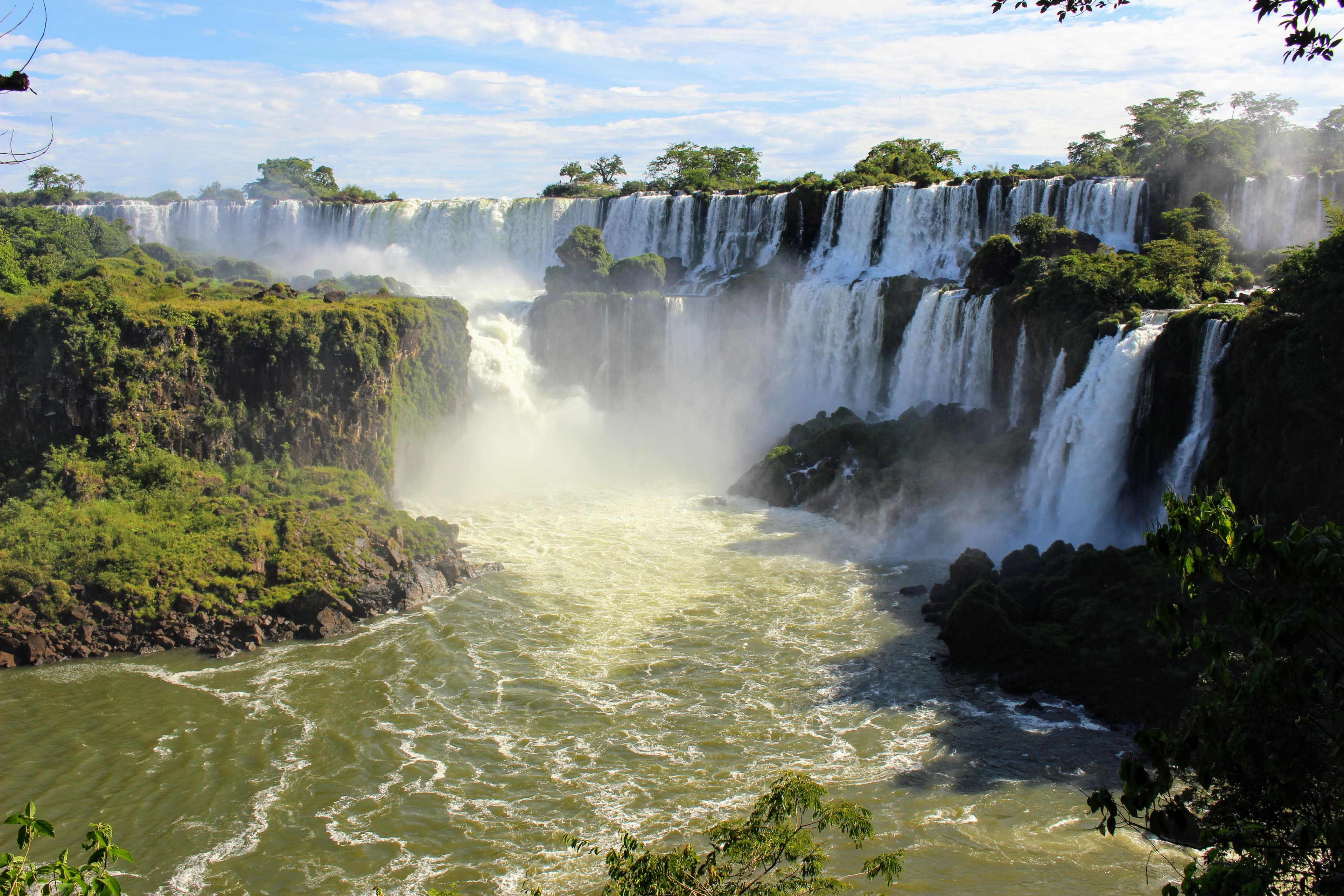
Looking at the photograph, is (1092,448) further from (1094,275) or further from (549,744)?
(549,744)

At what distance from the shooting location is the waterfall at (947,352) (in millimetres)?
32812

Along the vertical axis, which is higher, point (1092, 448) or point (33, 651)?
point (1092, 448)

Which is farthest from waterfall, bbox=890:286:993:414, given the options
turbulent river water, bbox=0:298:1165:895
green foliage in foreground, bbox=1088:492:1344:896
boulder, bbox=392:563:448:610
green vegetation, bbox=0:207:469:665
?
green foliage in foreground, bbox=1088:492:1344:896

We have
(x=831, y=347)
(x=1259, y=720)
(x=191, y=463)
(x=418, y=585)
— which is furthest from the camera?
(x=831, y=347)

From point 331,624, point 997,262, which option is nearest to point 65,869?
point 331,624

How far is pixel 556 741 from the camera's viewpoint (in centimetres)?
1698

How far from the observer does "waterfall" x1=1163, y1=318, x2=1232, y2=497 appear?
2220 centimetres

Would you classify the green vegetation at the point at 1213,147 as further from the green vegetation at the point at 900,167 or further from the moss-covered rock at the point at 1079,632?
the moss-covered rock at the point at 1079,632

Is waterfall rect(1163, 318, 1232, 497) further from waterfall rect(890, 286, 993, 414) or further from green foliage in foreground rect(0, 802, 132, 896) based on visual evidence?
green foliage in foreground rect(0, 802, 132, 896)

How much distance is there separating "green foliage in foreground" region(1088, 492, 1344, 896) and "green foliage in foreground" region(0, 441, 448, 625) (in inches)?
808

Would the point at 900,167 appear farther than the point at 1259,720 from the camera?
Yes

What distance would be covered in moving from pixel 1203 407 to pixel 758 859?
18.7m

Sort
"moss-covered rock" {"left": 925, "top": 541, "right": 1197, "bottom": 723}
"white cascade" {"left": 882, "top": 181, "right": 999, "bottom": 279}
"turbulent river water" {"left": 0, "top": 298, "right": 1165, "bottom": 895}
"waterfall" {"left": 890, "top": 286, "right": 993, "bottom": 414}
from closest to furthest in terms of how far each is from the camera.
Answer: "turbulent river water" {"left": 0, "top": 298, "right": 1165, "bottom": 895}, "moss-covered rock" {"left": 925, "top": 541, "right": 1197, "bottom": 723}, "waterfall" {"left": 890, "top": 286, "right": 993, "bottom": 414}, "white cascade" {"left": 882, "top": 181, "right": 999, "bottom": 279}

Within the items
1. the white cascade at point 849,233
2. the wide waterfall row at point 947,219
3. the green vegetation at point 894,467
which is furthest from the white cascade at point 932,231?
the green vegetation at point 894,467
